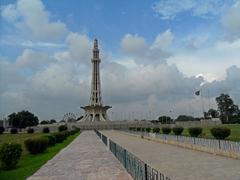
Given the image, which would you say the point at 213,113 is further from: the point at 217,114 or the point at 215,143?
the point at 215,143

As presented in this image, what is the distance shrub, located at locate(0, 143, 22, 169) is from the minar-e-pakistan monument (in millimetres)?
70482

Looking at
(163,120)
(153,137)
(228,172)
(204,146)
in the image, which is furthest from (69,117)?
(228,172)

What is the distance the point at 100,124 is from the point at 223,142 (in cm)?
6212

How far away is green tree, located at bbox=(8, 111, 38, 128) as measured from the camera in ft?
255

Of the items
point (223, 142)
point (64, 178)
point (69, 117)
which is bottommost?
point (64, 178)

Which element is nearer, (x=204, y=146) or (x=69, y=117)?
(x=204, y=146)

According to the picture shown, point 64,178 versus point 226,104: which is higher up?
point 226,104

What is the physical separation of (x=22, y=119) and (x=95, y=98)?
742 inches

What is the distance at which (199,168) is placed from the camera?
32.1 feet

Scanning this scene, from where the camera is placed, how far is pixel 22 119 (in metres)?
77.8

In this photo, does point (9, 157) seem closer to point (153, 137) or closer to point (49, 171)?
point (49, 171)

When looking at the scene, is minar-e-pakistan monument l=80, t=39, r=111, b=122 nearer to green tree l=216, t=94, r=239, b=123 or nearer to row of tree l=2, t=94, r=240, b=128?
row of tree l=2, t=94, r=240, b=128

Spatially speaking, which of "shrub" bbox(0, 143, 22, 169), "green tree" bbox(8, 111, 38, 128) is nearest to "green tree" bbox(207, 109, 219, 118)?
"green tree" bbox(8, 111, 38, 128)

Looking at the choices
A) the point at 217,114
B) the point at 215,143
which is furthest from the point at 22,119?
the point at 215,143
